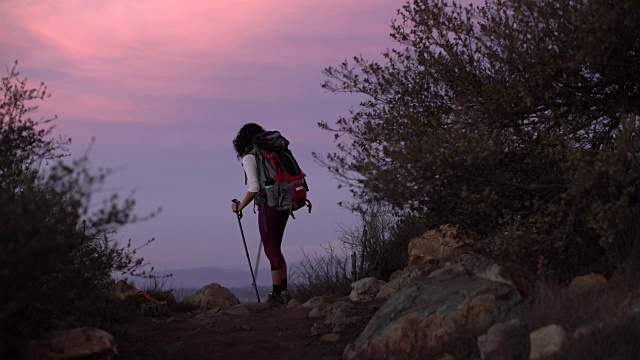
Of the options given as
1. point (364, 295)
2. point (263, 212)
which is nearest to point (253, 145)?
point (263, 212)

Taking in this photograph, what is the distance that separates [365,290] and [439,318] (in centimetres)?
429

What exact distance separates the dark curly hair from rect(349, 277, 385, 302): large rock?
2581 mm

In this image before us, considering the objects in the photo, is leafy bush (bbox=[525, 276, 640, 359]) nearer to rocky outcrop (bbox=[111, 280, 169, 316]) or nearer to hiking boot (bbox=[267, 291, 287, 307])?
hiking boot (bbox=[267, 291, 287, 307])

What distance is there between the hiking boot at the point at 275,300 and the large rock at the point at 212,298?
1152 mm

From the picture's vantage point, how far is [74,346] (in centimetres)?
697

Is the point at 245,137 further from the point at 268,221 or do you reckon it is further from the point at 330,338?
the point at 330,338

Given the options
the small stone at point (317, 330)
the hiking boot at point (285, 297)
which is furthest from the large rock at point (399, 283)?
the small stone at point (317, 330)

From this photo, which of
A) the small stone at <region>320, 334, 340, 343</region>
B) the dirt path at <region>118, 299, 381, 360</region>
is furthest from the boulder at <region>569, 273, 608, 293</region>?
the small stone at <region>320, 334, 340, 343</region>

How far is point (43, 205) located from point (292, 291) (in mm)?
7653

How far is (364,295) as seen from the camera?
37.0ft

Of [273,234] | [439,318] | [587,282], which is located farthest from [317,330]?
[587,282]

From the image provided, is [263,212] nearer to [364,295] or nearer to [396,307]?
[364,295]

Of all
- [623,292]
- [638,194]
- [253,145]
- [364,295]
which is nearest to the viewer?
[623,292]

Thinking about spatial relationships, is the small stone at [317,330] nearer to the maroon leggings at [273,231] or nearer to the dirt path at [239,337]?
the dirt path at [239,337]
